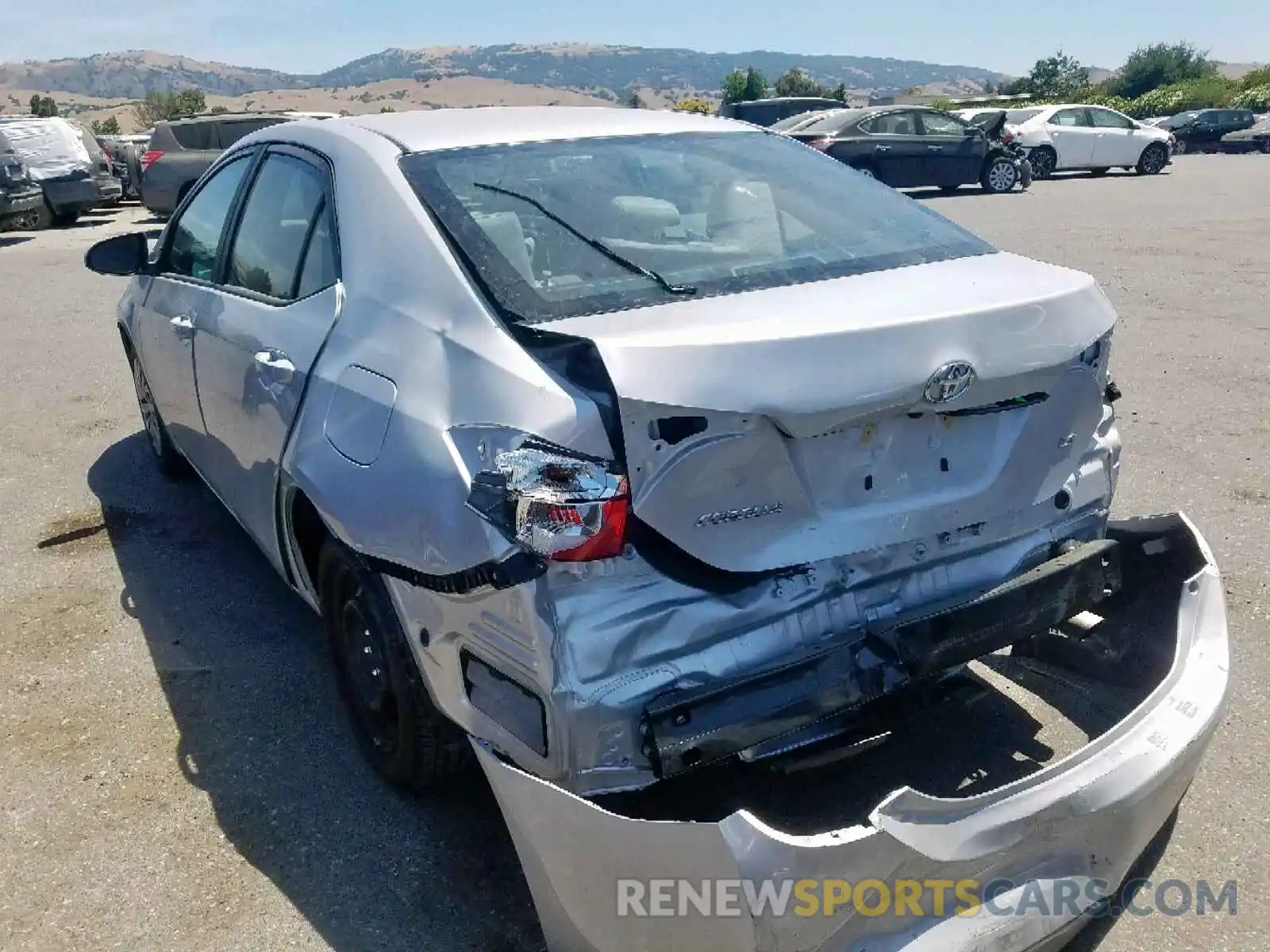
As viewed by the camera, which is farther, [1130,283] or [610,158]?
[1130,283]

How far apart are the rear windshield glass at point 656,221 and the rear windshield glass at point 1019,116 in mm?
22147

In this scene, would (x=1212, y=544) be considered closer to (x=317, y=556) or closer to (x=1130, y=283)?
(x=317, y=556)

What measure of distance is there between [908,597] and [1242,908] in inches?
41.6

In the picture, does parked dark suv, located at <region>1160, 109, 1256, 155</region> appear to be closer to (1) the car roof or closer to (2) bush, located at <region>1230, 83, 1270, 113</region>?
(2) bush, located at <region>1230, 83, 1270, 113</region>

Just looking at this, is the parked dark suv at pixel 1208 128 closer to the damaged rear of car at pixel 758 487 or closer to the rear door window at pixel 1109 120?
the rear door window at pixel 1109 120

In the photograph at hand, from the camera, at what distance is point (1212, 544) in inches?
170

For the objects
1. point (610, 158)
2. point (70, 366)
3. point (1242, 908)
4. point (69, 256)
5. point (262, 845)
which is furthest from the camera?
point (69, 256)

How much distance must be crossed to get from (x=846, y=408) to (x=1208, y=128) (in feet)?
125

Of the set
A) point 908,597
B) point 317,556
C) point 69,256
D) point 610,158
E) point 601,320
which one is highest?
point 610,158

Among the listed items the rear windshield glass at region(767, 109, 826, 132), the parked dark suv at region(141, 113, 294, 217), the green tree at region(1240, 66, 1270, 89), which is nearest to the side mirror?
the parked dark suv at region(141, 113, 294, 217)

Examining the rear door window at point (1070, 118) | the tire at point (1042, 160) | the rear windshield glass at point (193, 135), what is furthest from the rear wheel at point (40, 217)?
the rear door window at point (1070, 118)

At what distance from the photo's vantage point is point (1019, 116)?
23.7 m

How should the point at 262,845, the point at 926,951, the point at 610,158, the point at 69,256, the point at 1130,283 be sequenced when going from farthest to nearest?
the point at 69,256
the point at 1130,283
the point at 610,158
the point at 262,845
the point at 926,951

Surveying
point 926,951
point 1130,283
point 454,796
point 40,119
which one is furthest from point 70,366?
point 40,119
